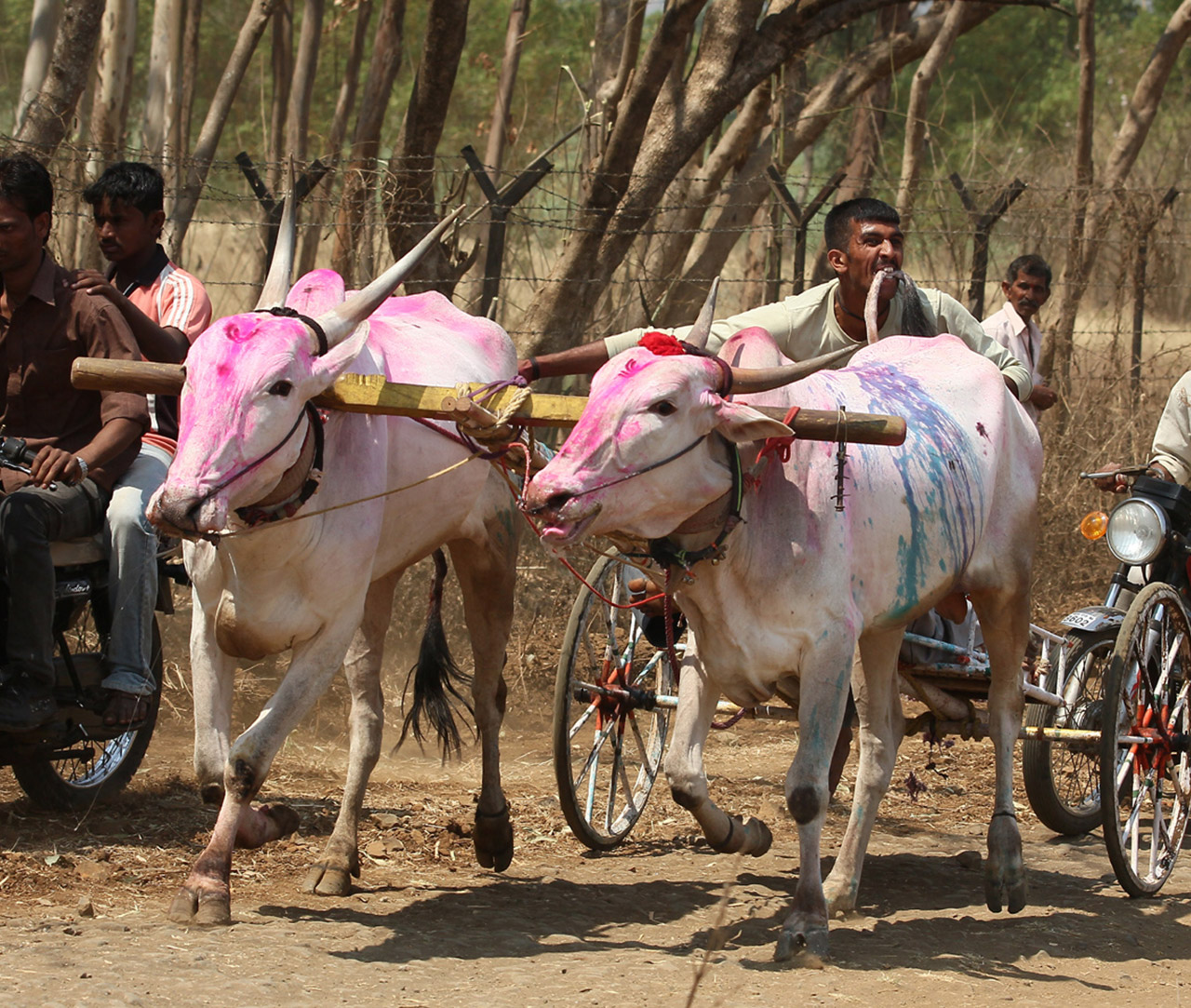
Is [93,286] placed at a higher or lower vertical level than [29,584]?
higher

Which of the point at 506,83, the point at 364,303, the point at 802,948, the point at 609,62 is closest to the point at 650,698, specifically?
the point at 802,948

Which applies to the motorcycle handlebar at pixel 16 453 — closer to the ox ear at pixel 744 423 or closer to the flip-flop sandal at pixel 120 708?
the flip-flop sandal at pixel 120 708

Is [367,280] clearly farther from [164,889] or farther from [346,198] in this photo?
[164,889]

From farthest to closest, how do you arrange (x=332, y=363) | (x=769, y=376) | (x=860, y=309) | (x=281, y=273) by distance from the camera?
(x=860, y=309)
(x=281, y=273)
(x=332, y=363)
(x=769, y=376)

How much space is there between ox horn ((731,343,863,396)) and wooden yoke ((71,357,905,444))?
7 centimetres

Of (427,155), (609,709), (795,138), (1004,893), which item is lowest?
(1004,893)

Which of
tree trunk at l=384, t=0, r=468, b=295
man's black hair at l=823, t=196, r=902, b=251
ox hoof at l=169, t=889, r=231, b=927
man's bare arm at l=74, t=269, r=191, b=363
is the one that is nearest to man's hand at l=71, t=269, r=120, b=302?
man's bare arm at l=74, t=269, r=191, b=363

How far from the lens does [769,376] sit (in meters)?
4.02

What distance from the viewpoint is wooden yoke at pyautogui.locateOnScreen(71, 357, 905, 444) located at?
397 centimetres

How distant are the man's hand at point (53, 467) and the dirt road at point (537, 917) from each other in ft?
4.06

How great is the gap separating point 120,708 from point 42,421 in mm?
970

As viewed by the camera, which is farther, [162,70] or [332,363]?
[162,70]

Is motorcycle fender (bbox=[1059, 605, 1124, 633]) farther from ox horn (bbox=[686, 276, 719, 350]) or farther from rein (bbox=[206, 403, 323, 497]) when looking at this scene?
rein (bbox=[206, 403, 323, 497])

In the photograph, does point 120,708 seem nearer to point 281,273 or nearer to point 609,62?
point 281,273
